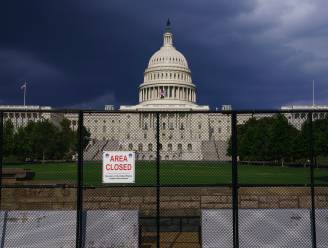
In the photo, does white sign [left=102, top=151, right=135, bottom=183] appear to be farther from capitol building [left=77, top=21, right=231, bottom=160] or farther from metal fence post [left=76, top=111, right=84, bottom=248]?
metal fence post [left=76, top=111, right=84, bottom=248]

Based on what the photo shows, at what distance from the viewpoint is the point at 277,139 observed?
11.3 metres

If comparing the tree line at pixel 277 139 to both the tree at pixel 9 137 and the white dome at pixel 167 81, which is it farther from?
the white dome at pixel 167 81

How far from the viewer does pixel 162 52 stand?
15525cm

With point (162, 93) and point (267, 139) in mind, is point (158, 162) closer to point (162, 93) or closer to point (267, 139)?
point (267, 139)

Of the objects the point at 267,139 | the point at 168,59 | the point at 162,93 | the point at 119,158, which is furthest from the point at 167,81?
the point at 119,158

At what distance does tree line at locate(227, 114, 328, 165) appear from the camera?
A: 11.3 m

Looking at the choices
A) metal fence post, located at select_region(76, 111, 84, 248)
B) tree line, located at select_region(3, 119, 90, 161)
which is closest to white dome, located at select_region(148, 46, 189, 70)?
tree line, located at select_region(3, 119, 90, 161)

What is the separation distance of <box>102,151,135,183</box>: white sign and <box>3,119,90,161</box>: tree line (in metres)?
1.07

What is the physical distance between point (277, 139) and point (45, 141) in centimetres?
516

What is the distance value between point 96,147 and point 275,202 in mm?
6441

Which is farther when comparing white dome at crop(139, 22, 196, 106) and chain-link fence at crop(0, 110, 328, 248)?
white dome at crop(139, 22, 196, 106)

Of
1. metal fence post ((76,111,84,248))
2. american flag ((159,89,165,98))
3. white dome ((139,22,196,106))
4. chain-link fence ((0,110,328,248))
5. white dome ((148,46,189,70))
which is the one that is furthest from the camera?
white dome ((148,46,189,70))

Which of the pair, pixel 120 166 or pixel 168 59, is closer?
pixel 120 166

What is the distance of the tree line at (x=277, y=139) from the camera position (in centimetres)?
1128
